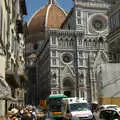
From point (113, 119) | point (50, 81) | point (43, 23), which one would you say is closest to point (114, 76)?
point (113, 119)

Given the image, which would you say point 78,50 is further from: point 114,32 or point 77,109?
point 77,109

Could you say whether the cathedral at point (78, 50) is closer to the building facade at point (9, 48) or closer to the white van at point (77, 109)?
the building facade at point (9, 48)

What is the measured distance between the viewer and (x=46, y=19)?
101m

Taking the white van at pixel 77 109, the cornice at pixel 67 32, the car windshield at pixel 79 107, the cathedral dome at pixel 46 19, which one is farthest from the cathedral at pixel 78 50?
the car windshield at pixel 79 107

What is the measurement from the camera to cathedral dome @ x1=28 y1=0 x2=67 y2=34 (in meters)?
99.5

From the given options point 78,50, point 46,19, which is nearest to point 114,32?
point 78,50

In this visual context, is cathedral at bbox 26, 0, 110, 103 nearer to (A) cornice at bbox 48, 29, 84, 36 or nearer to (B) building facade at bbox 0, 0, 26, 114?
(A) cornice at bbox 48, 29, 84, 36

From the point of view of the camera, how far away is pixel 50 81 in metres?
63.9

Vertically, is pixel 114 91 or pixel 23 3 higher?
pixel 23 3

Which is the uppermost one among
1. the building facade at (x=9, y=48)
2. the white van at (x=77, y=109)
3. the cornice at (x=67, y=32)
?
the cornice at (x=67, y=32)

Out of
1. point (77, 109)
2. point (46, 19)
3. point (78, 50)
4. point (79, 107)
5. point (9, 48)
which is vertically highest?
point (46, 19)

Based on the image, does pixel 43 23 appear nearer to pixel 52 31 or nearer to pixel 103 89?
Result: pixel 52 31

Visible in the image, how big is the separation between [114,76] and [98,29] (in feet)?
142

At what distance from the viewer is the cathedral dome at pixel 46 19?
9950cm
